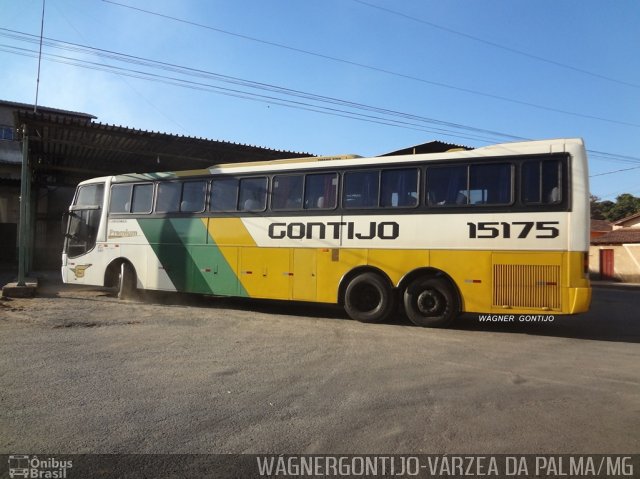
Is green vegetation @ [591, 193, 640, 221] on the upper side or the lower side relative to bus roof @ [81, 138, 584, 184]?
upper

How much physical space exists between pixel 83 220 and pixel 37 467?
11.3 meters

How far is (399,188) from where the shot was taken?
9539mm

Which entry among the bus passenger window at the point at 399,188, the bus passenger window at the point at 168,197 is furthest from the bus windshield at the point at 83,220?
the bus passenger window at the point at 399,188

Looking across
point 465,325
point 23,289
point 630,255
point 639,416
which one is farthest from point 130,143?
point 630,255

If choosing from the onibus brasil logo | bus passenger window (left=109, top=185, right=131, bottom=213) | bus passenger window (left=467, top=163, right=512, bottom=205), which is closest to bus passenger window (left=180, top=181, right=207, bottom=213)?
bus passenger window (left=109, top=185, right=131, bottom=213)

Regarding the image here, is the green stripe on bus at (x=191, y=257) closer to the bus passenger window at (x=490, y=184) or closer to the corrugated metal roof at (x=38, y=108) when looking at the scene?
the bus passenger window at (x=490, y=184)

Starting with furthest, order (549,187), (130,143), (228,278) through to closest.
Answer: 1. (130,143)
2. (228,278)
3. (549,187)

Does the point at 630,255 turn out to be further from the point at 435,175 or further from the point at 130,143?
the point at 130,143

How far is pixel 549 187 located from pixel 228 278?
6.99 metres

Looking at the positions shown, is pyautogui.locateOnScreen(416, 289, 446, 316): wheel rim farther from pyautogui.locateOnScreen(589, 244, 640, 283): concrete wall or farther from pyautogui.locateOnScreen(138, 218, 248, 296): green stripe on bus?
pyautogui.locateOnScreen(589, 244, 640, 283): concrete wall

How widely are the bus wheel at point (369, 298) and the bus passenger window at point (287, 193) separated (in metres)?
2.17

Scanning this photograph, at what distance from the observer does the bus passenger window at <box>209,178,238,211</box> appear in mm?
11266

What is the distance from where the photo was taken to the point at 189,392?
511cm

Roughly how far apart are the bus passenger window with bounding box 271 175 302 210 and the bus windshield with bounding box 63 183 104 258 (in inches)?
222
